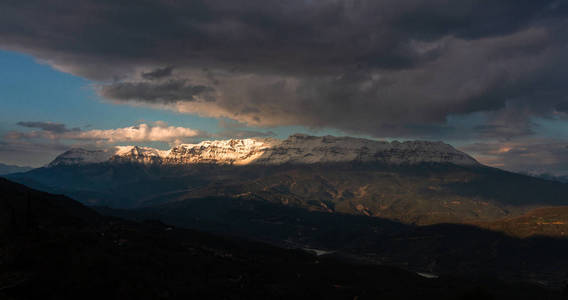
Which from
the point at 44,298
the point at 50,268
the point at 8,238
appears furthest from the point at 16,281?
the point at 8,238

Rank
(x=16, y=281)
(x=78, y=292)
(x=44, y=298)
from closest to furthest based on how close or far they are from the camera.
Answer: (x=16, y=281) → (x=44, y=298) → (x=78, y=292)

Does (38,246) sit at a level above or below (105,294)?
above

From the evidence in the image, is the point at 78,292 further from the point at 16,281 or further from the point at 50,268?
the point at 16,281

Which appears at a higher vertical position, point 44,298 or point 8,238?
point 8,238

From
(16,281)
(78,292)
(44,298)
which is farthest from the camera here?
(78,292)

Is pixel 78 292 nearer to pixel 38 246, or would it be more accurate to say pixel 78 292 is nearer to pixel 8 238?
pixel 38 246

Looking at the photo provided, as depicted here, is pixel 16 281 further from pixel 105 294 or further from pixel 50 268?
pixel 105 294

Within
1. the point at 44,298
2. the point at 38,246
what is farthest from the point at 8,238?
the point at 44,298

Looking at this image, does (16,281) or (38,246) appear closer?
(16,281)
